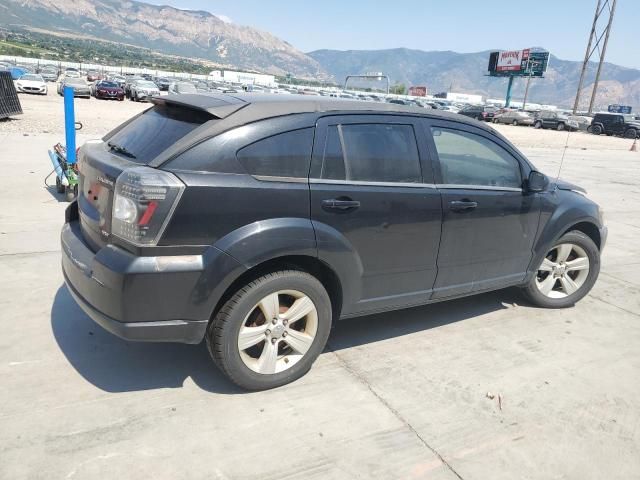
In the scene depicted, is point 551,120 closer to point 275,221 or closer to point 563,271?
point 563,271

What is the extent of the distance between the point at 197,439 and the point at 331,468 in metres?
0.70

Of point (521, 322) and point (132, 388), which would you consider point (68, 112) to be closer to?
point (132, 388)

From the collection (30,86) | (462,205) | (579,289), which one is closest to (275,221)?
(462,205)

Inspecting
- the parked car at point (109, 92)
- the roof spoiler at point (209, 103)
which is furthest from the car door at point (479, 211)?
the parked car at point (109, 92)

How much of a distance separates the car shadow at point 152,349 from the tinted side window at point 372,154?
4.17ft

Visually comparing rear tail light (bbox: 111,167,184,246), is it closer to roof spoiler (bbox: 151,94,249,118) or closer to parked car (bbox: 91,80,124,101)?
roof spoiler (bbox: 151,94,249,118)

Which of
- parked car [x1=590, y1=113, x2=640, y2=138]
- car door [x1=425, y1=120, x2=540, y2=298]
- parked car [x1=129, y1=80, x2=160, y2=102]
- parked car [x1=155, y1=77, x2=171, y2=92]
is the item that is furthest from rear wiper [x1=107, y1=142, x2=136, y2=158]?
parked car [x1=155, y1=77, x2=171, y2=92]

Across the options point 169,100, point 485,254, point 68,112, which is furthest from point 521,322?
point 68,112

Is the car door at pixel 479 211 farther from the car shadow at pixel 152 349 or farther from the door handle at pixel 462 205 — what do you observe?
the car shadow at pixel 152 349

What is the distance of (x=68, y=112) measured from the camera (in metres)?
7.48

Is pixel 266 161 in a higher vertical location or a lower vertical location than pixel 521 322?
higher

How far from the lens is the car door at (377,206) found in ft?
10.5

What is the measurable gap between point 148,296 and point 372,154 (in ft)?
5.42

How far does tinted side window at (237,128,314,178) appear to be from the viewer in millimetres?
2977
